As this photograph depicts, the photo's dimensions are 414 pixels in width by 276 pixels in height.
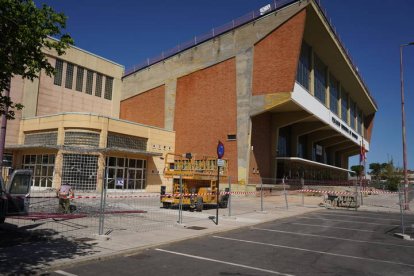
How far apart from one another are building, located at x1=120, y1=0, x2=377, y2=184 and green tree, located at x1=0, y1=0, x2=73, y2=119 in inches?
1135

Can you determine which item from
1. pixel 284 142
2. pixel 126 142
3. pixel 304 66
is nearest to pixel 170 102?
pixel 126 142

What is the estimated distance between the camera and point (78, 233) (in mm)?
10984

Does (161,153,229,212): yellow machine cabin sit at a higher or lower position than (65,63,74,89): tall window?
lower

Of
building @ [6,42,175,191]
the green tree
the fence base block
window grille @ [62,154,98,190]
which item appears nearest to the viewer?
the green tree

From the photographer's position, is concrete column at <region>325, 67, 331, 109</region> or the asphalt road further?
concrete column at <region>325, 67, 331, 109</region>

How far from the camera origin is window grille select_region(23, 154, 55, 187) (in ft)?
101

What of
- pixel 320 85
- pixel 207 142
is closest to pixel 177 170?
pixel 207 142

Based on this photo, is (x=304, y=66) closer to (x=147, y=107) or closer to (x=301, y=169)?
(x=301, y=169)

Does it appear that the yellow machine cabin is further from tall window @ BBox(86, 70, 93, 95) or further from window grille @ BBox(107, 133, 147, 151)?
tall window @ BBox(86, 70, 93, 95)

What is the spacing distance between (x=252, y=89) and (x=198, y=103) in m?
6.92

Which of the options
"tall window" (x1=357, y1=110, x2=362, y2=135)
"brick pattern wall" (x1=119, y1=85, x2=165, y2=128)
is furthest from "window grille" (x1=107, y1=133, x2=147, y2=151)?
"tall window" (x1=357, y1=110, x2=362, y2=135)

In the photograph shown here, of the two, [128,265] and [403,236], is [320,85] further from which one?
[128,265]

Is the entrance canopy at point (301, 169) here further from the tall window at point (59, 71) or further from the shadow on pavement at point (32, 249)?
the shadow on pavement at point (32, 249)

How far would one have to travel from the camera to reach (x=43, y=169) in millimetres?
31312
